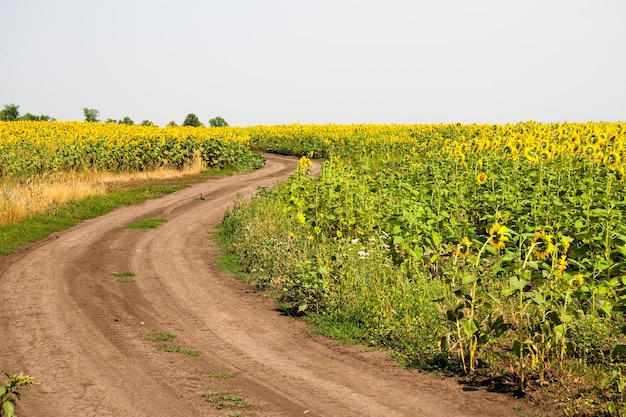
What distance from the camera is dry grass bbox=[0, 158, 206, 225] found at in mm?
20219

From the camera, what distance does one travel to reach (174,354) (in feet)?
30.3

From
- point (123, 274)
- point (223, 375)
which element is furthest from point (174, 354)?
point (123, 274)

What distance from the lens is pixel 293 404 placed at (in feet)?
24.6

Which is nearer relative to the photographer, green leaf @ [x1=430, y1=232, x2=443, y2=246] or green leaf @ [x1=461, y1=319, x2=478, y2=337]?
green leaf @ [x1=461, y1=319, x2=478, y2=337]

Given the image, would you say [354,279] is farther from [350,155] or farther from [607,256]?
[350,155]

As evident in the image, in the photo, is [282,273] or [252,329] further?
[282,273]

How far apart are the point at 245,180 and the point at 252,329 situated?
72.3 feet

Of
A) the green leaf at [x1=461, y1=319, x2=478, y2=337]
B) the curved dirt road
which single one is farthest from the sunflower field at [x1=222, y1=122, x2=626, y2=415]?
the curved dirt road

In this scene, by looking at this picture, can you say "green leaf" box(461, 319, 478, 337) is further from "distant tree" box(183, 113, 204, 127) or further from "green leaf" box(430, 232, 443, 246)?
"distant tree" box(183, 113, 204, 127)

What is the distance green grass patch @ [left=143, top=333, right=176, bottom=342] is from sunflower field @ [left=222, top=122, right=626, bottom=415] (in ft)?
7.16

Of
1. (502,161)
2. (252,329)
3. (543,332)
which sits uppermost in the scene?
(502,161)

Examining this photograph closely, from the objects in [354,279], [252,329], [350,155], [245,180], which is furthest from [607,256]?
[350,155]

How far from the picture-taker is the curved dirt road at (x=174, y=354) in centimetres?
749

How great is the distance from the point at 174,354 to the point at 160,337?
78cm
